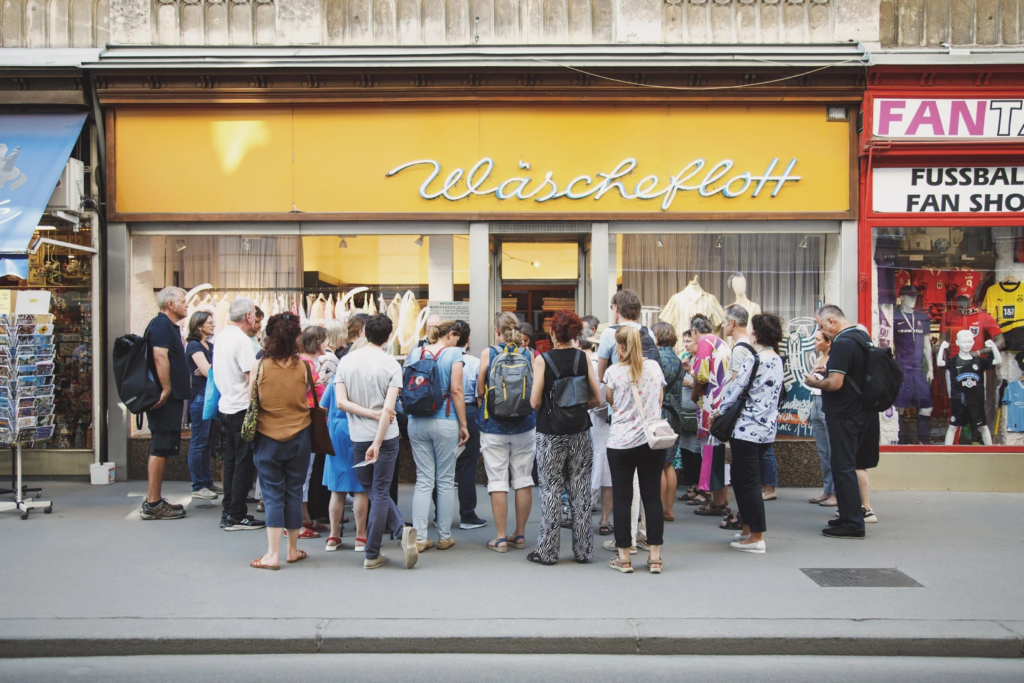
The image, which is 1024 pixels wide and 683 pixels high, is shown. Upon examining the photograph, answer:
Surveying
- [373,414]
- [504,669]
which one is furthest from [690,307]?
[504,669]

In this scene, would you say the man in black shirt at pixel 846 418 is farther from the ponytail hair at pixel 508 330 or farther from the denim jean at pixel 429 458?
the denim jean at pixel 429 458

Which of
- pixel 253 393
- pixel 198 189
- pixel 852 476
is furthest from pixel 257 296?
pixel 852 476

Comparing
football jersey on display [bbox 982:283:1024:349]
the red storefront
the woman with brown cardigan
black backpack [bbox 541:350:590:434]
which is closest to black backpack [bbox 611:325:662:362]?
black backpack [bbox 541:350:590:434]

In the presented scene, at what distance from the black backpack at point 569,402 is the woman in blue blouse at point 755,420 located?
51.8 inches

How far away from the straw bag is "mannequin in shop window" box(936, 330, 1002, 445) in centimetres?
576

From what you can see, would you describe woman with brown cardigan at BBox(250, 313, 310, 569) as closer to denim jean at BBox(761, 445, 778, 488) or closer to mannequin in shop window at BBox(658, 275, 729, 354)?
denim jean at BBox(761, 445, 778, 488)

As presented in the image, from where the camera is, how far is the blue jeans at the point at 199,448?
8.55 meters

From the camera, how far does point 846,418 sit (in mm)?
7523

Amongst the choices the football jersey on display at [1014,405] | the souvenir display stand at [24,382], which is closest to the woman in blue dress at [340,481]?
the souvenir display stand at [24,382]

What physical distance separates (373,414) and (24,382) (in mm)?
4183

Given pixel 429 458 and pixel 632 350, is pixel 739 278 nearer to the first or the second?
pixel 632 350

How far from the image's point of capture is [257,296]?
418 inches

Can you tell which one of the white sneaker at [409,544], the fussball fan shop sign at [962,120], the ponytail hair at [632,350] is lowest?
the white sneaker at [409,544]

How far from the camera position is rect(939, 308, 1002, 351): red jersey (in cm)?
1023
